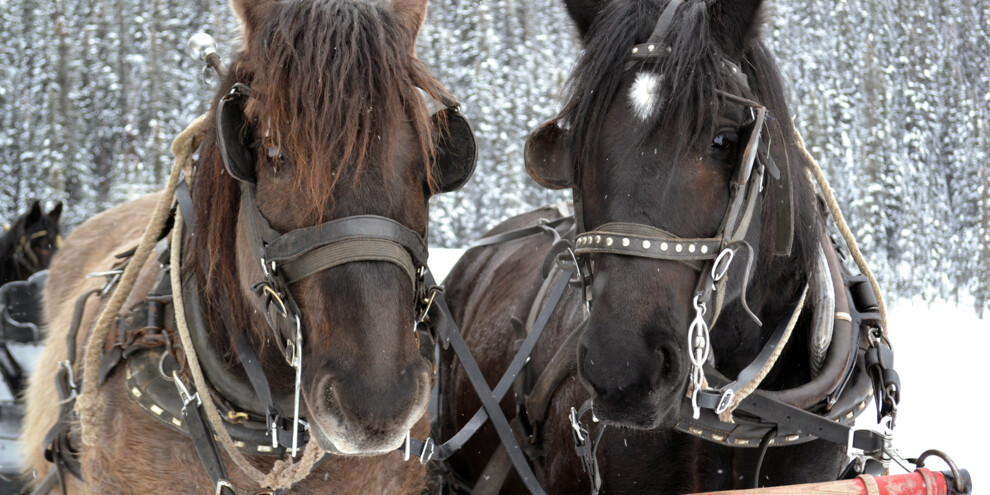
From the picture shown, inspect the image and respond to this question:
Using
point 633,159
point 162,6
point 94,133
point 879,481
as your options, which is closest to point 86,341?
point 633,159

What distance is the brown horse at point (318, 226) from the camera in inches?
77.0

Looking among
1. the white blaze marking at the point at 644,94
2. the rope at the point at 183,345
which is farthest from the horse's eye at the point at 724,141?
the rope at the point at 183,345

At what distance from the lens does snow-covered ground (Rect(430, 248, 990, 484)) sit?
29.4 ft

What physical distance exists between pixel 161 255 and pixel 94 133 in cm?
3776

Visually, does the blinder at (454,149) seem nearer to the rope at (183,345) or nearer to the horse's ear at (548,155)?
the horse's ear at (548,155)

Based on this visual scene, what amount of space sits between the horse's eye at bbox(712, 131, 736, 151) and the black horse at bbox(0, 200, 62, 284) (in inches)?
232

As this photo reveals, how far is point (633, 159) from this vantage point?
237 centimetres

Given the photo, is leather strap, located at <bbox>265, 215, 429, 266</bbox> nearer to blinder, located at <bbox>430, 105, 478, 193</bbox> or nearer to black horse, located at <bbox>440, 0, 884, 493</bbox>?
blinder, located at <bbox>430, 105, 478, 193</bbox>

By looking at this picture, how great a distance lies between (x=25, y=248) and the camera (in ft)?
21.7

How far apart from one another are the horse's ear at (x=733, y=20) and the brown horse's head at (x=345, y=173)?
892 millimetres

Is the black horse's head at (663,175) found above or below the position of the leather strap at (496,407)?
above

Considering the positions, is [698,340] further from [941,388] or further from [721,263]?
[941,388]

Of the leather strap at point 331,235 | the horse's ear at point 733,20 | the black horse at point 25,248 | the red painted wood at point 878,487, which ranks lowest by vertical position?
the black horse at point 25,248

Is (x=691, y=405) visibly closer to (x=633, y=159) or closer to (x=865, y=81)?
(x=633, y=159)
